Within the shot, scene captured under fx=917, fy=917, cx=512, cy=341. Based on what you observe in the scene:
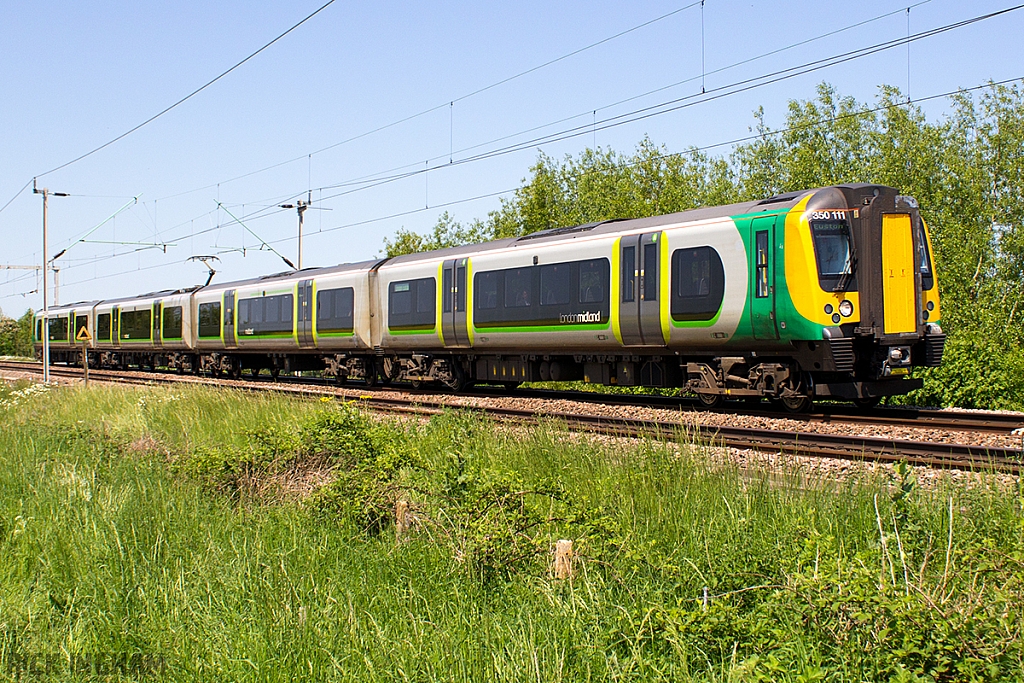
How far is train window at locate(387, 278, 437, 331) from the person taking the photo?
19.4 metres

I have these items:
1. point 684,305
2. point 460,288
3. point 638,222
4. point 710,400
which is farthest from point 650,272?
point 460,288

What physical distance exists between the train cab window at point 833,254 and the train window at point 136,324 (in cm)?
2810

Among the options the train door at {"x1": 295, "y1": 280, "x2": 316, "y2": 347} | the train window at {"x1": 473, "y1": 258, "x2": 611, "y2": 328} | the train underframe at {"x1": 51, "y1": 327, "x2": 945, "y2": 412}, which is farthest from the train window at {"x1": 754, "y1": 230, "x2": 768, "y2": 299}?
the train door at {"x1": 295, "y1": 280, "x2": 316, "y2": 347}

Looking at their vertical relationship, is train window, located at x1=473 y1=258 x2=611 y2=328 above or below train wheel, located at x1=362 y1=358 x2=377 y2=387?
above

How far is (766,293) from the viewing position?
12.7 meters

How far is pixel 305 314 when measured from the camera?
24.0m

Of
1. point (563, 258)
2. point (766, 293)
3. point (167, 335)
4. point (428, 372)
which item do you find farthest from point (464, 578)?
point (167, 335)

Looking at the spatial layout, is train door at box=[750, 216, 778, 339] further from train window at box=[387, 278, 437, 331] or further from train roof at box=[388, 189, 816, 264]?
train window at box=[387, 278, 437, 331]

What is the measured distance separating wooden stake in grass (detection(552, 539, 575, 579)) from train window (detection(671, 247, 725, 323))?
28.2 ft

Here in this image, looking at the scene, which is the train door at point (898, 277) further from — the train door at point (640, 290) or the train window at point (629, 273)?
the train window at point (629, 273)

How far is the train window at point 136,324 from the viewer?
1364 inches

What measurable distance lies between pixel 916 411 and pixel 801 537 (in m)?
8.96

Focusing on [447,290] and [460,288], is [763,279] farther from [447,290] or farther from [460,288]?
[447,290]

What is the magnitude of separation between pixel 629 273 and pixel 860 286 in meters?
3.66
